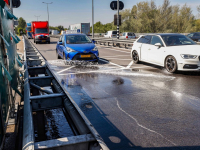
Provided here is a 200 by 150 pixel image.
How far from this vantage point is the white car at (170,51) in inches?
331

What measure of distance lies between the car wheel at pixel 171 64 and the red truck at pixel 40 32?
25999 mm

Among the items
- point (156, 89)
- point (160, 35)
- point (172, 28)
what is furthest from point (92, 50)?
point (172, 28)

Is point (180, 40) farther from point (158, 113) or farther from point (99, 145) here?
point (99, 145)

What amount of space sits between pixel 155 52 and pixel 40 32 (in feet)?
88.5

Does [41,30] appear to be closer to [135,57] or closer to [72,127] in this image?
[135,57]

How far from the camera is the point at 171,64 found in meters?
9.04

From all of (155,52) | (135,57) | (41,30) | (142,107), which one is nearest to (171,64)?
(155,52)

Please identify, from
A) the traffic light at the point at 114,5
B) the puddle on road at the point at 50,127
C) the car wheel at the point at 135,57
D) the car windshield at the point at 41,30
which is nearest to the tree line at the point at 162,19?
the traffic light at the point at 114,5

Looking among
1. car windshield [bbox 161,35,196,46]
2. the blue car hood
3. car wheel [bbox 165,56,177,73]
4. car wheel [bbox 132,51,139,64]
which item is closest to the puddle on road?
car wheel [bbox 165,56,177,73]

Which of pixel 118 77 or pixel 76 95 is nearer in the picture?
pixel 76 95

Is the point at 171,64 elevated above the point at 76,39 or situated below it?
below

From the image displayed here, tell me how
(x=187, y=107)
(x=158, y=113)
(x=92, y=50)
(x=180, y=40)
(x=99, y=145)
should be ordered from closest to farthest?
(x=99, y=145) → (x=158, y=113) → (x=187, y=107) → (x=180, y=40) → (x=92, y=50)

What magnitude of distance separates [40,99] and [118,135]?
4.86 ft

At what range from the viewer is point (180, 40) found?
32.0 feet
